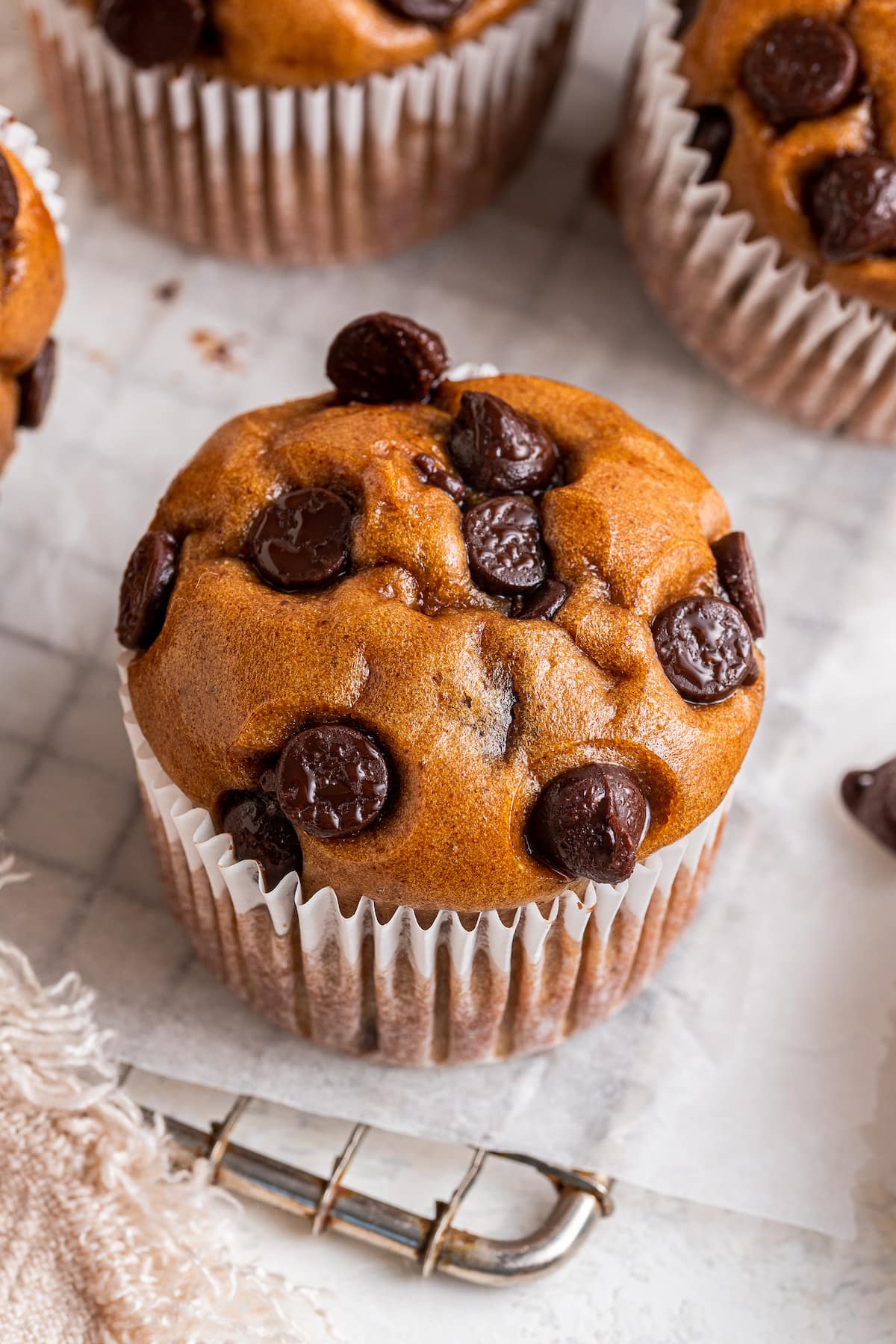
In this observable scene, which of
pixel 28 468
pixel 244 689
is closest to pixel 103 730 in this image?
pixel 28 468

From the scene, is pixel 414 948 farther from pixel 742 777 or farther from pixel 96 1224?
pixel 742 777

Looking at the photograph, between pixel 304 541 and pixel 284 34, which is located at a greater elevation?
pixel 284 34

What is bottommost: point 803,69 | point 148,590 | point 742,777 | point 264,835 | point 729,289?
point 742,777

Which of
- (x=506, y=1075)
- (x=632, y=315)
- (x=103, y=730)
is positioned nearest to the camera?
(x=506, y=1075)

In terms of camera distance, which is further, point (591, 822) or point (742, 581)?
point (742, 581)

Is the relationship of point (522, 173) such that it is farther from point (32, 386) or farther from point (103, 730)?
point (103, 730)

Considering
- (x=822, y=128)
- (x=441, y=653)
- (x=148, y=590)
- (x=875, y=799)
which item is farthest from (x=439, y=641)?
(x=822, y=128)

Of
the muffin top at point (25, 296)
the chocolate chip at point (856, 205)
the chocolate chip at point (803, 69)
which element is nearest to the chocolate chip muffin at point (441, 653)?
the muffin top at point (25, 296)
